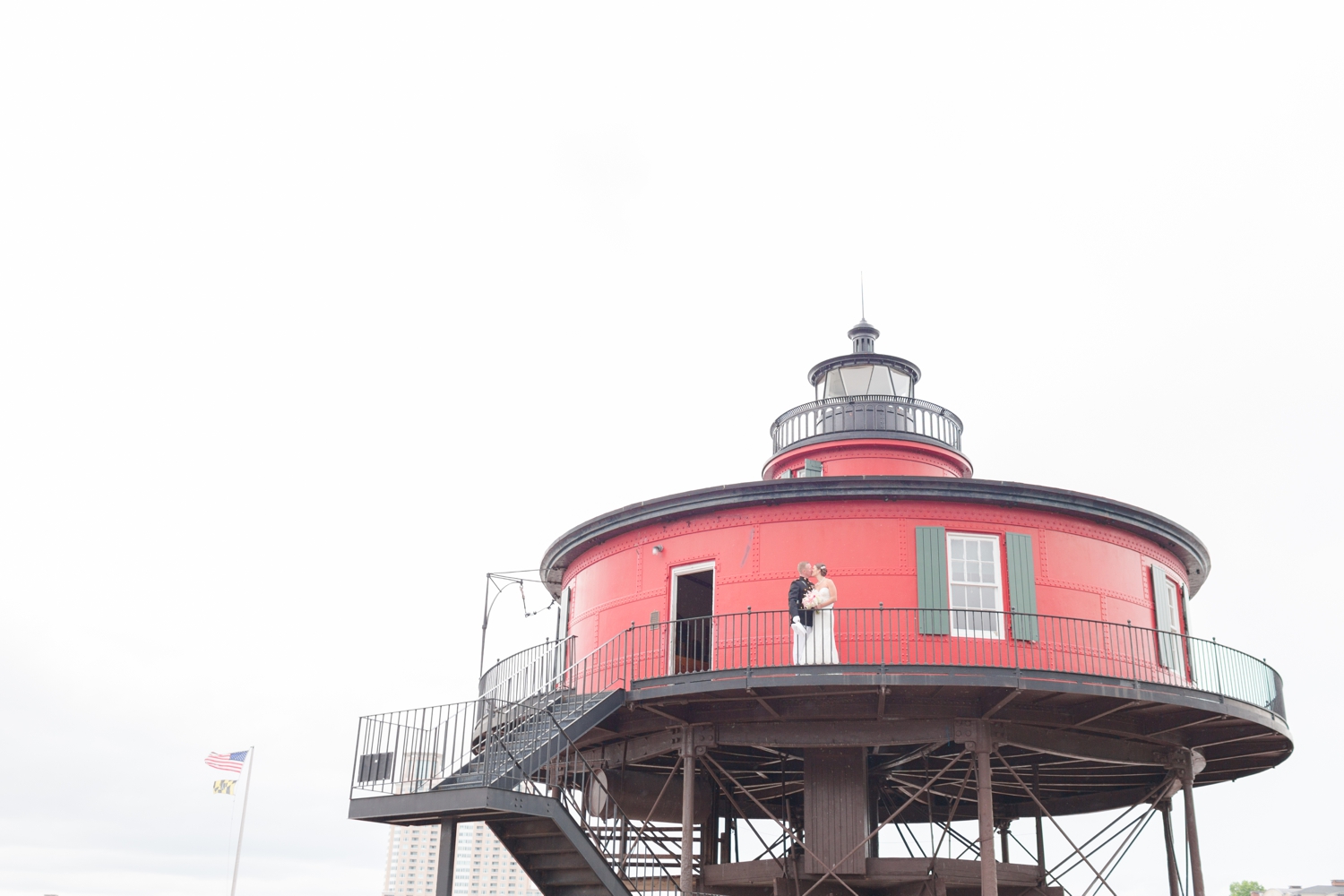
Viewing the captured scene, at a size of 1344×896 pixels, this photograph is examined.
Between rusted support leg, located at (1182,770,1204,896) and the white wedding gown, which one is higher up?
the white wedding gown

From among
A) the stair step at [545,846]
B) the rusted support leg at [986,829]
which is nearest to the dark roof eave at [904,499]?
the rusted support leg at [986,829]

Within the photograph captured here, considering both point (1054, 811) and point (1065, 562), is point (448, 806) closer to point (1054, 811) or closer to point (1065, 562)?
point (1065, 562)

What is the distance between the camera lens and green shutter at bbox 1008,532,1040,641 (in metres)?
17.8

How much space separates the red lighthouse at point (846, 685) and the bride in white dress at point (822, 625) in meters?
0.04

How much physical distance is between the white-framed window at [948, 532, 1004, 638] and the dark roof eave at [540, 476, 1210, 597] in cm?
68

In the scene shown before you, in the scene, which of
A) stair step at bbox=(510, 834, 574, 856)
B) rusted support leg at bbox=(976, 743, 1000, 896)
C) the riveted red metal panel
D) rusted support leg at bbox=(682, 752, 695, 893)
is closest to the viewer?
rusted support leg at bbox=(976, 743, 1000, 896)

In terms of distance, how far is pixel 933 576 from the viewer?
1816 cm

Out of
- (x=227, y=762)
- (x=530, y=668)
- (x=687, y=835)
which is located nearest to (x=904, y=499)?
(x=687, y=835)

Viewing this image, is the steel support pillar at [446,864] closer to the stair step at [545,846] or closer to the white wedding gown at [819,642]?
the stair step at [545,846]

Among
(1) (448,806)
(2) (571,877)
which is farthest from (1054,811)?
(1) (448,806)

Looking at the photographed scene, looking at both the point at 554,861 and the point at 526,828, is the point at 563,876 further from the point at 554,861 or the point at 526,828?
A: the point at 526,828

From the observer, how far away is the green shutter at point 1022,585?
17.8m

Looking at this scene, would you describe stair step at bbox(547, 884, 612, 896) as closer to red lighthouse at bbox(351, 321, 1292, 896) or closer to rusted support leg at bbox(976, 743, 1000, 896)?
red lighthouse at bbox(351, 321, 1292, 896)

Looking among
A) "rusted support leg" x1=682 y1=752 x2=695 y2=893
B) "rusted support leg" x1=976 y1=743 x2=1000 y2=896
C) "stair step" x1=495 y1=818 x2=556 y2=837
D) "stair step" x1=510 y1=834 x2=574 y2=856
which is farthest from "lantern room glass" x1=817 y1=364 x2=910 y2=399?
"stair step" x1=495 y1=818 x2=556 y2=837
